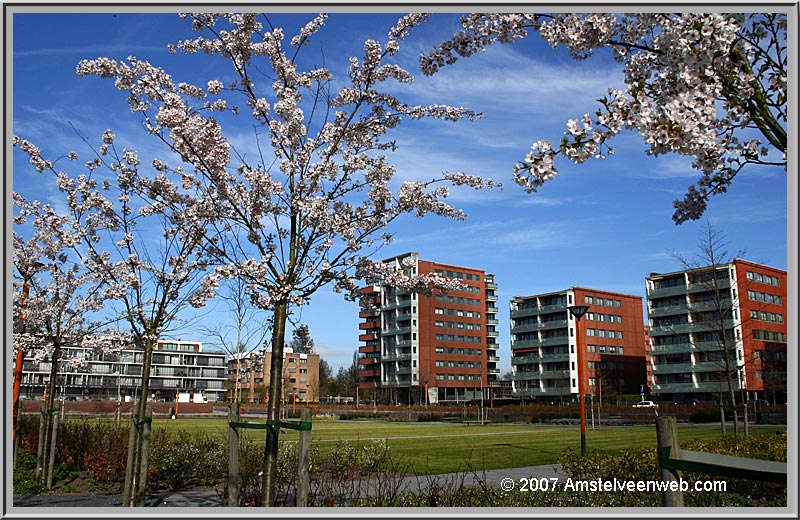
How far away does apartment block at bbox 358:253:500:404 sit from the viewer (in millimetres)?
75938

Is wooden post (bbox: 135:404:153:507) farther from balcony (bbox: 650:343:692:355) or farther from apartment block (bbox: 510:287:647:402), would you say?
→ apartment block (bbox: 510:287:647:402)

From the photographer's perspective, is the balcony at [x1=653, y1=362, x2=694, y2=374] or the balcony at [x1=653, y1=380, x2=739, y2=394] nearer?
the balcony at [x1=653, y1=380, x2=739, y2=394]

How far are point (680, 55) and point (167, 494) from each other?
30.6ft

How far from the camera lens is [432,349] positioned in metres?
76.2

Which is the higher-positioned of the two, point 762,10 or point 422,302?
point 422,302

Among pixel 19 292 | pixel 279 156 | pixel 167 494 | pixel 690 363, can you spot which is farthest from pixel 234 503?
pixel 690 363

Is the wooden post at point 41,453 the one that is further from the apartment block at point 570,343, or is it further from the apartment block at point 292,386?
the apartment block at point 570,343

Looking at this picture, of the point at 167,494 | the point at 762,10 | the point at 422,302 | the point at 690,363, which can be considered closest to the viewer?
the point at 762,10

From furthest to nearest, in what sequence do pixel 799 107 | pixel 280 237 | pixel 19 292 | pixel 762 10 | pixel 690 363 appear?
pixel 690 363 → pixel 19 292 → pixel 280 237 → pixel 762 10 → pixel 799 107

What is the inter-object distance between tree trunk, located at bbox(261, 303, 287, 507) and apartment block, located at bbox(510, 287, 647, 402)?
67983 millimetres

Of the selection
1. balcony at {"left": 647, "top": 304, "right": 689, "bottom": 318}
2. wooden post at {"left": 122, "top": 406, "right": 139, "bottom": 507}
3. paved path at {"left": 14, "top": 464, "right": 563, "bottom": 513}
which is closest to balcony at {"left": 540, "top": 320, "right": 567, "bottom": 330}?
balcony at {"left": 647, "top": 304, "right": 689, "bottom": 318}

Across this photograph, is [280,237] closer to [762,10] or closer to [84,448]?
[762,10]

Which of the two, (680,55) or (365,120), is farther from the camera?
(365,120)

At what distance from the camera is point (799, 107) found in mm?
3062
